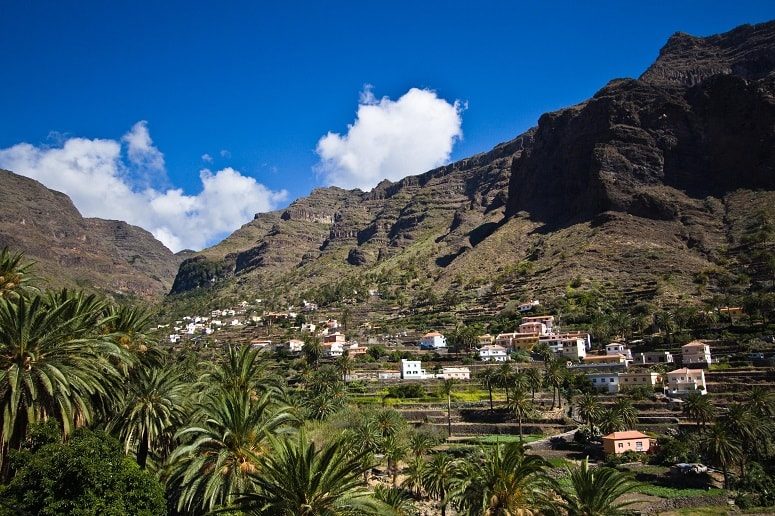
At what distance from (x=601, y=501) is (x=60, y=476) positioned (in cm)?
1821

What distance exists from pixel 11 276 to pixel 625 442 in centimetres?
5654

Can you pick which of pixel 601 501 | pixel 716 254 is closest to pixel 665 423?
pixel 601 501

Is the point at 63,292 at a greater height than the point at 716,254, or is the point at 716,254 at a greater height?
the point at 716,254

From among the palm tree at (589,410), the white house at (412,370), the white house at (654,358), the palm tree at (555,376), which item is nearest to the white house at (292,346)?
the white house at (412,370)

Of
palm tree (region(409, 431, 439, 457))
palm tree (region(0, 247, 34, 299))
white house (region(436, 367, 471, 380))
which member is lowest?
palm tree (region(409, 431, 439, 457))

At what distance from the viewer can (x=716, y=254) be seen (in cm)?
14225

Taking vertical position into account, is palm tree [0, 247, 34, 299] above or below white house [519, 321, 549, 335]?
below

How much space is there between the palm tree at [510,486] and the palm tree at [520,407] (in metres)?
49.2

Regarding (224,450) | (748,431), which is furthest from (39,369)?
Answer: (748,431)

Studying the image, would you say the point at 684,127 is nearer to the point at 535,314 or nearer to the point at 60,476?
the point at 535,314

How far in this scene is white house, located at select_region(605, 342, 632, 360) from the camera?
9138 cm

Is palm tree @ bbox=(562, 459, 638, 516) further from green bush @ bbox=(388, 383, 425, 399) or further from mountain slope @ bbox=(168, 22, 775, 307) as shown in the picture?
mountain slope @ bbox=(168, 22, 775, 307)

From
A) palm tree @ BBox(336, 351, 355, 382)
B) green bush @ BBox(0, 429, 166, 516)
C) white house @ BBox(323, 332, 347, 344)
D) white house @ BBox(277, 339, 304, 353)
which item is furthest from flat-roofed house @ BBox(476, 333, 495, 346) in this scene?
green bush @ BBox(0, 429, 166, 516)

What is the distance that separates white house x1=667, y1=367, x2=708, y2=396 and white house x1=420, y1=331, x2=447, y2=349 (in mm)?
53033
